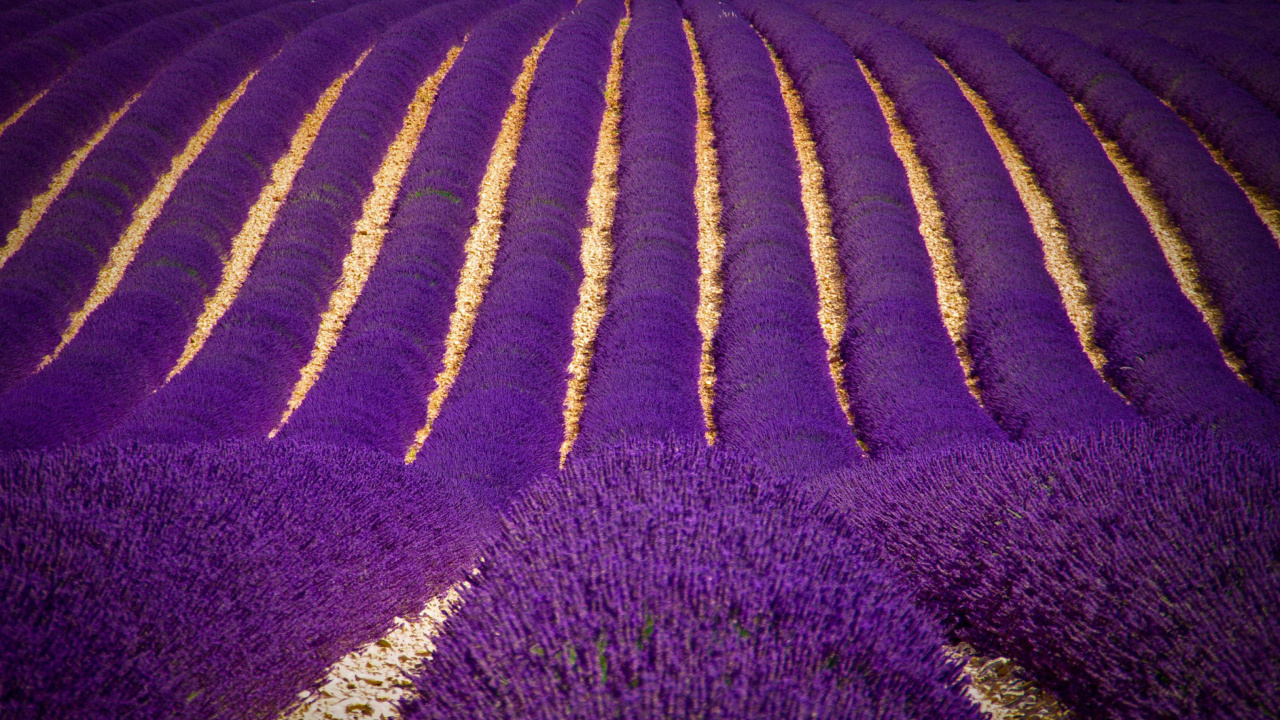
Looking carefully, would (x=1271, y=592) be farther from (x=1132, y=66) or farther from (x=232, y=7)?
(x=232, y=7)

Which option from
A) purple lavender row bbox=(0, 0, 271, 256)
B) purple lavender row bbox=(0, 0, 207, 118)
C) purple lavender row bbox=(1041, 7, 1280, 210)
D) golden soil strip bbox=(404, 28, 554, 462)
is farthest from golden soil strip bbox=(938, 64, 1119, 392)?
purple lavender row bbox=(0, 0, 207, 118)

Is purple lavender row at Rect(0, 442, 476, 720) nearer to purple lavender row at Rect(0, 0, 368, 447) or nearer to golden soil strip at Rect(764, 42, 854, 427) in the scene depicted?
purple lavender row at Rect(0, 0, 368, 447)

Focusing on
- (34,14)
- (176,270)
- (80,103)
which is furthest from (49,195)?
(34,14)

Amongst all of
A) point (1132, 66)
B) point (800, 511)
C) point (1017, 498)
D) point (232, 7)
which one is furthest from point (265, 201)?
point (1132, 66)

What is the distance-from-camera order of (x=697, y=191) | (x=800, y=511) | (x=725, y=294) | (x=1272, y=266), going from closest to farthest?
(x=800, y=511) → (x=1272, y=266) → (x=725, y=294) → (x=697, y=191)

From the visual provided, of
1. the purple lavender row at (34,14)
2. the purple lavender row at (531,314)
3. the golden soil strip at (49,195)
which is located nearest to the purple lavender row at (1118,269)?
the purple lavender row at (531,314)

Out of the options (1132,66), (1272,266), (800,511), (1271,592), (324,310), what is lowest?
(324,310)

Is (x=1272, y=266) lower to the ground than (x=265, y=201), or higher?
higher

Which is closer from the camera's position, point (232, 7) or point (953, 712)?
point (953, 712)
